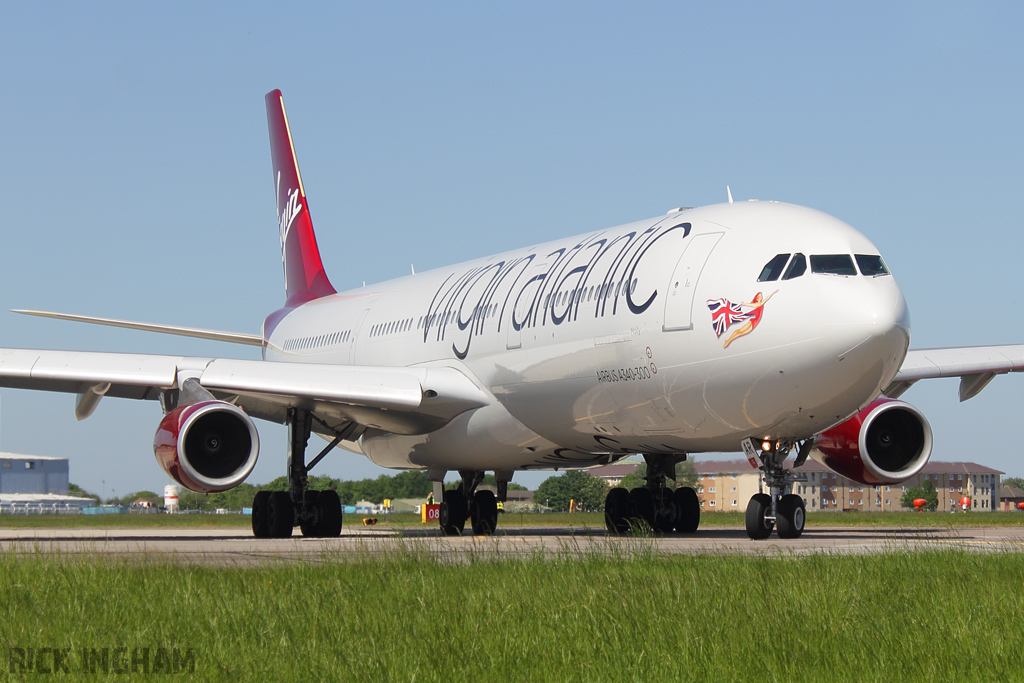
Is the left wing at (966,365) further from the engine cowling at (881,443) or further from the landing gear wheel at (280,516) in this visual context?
the landing gear wheel at (280,516)

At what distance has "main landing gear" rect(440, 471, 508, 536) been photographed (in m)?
18.1

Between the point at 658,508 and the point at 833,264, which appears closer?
the point at 833,264

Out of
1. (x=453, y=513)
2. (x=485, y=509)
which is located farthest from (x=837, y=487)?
A: (x=453, y=513)

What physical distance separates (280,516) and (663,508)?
523cm

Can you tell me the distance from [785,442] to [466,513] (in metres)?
6.49

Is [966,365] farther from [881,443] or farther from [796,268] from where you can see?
[796,268]

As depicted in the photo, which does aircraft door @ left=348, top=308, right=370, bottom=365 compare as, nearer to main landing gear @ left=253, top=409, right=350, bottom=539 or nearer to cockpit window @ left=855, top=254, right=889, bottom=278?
main landing gear @ left=253, top=409, right=350, bottom=539

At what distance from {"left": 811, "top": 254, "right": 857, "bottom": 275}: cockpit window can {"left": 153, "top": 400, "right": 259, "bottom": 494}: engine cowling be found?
685 cm

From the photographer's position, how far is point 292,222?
2686cm

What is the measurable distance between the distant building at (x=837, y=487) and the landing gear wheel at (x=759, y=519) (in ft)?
219

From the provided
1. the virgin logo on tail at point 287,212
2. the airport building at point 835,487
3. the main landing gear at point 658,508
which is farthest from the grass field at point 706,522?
the airport building at point 835,487

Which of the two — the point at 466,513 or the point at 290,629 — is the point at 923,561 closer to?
the point at 290,629

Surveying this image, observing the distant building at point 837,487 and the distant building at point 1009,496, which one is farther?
the distant building at point 1009,496

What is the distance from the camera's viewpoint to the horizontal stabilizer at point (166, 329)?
66.4 feet
